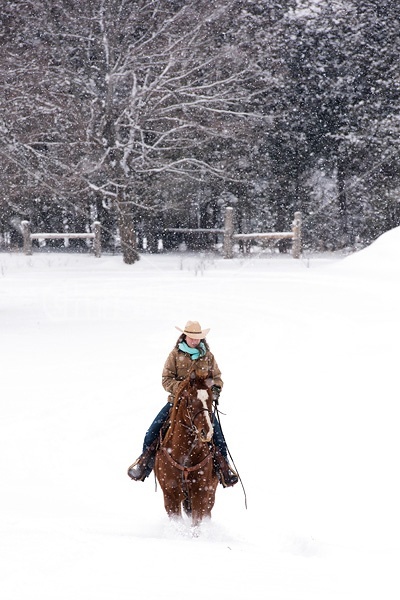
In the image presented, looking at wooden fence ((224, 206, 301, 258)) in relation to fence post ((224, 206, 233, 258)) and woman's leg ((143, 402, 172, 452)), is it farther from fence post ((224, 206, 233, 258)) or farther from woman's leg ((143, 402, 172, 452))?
woman's leg ((143, 402, 172, 452))

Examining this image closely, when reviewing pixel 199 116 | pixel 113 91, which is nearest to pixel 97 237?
pixel 113 91

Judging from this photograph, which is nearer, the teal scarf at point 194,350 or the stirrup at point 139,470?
the teal scarf at point 194,350

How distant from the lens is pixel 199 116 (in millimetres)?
27406

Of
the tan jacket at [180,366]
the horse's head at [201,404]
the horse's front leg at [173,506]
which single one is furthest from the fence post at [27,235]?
the horse's head at [201,404]

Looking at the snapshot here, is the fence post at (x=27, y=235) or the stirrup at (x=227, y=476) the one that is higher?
the fence post at (x=27, y=235)

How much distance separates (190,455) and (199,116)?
898 inches

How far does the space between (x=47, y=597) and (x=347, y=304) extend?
14282 millimetres

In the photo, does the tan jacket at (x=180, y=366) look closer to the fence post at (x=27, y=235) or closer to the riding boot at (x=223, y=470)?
the riding boot at (x=223, y=470)

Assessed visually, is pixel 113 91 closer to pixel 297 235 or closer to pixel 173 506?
pixel 297 235

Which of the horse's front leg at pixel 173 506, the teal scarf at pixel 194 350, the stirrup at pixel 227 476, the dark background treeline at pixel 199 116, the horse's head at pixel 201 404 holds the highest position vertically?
the dark background treeline at pixel 199 116

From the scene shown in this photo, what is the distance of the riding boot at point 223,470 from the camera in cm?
645

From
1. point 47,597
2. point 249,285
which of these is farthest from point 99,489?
point 249,285

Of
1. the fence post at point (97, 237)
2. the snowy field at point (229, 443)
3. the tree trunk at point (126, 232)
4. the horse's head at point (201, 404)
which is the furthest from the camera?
the fence post at point (97, 237)

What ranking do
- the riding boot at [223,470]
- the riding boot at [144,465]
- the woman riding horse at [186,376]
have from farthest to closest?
the riding boot at [144,465] < the riding boot at [223,470] < the woman riding horse at [186,376]
